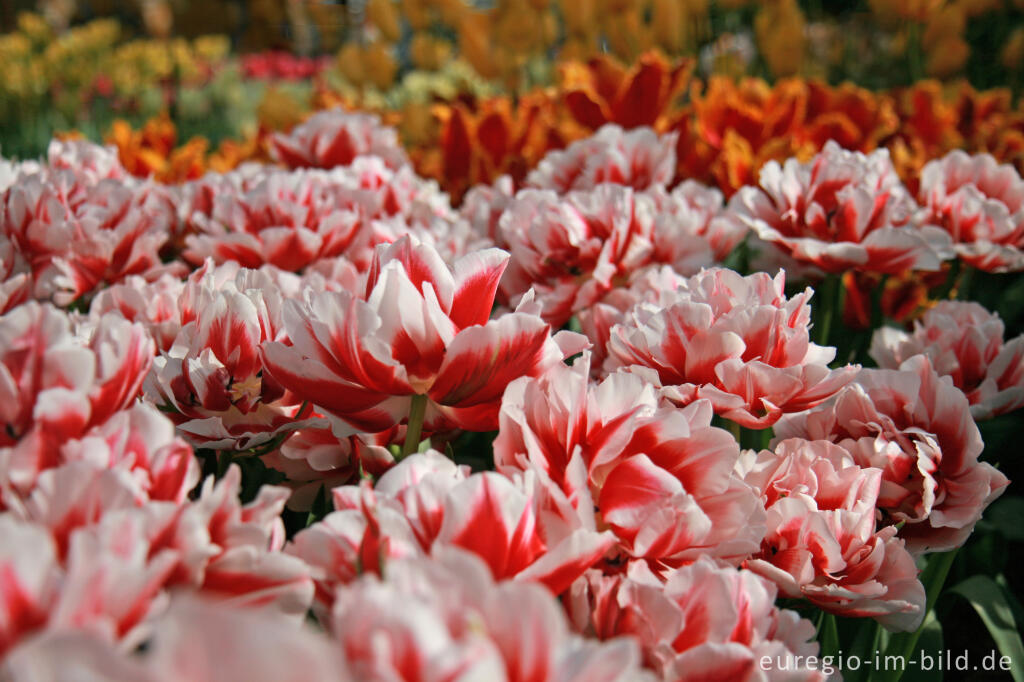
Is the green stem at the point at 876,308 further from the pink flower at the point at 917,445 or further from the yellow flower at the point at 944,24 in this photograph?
the yellow flower at the point at 944,24

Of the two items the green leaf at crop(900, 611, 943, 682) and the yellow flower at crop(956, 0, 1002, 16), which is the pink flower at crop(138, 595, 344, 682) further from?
the yellow flower at crop(956, 0, 1002, 16)

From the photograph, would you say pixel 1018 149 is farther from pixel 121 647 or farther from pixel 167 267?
pixel 121 647

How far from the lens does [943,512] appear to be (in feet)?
2.25

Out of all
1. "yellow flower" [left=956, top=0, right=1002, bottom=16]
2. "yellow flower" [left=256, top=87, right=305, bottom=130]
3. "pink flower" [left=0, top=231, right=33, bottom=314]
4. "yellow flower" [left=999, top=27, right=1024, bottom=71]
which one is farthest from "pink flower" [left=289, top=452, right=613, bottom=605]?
"yellow flower" [left=999, top=27, right=1024, bottom=71]

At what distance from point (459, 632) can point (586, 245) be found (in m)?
0.71

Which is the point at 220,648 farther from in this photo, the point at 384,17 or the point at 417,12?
the point at 384,17

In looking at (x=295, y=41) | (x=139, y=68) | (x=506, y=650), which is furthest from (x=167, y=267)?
(x=295, y=41)

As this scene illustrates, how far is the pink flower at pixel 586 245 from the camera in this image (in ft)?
3.22

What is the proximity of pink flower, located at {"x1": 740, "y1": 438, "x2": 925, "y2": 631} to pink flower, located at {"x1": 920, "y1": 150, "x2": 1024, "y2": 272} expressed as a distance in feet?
1.95

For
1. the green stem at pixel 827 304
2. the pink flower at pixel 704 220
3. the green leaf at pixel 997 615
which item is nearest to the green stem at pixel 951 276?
the green stem at pixel 827 304

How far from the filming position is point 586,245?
0.98 metres

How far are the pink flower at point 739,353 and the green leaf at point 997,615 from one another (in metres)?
0.39

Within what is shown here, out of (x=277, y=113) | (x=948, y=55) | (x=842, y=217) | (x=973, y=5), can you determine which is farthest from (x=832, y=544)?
(x=973, y=5)

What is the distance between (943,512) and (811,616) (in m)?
0.14
